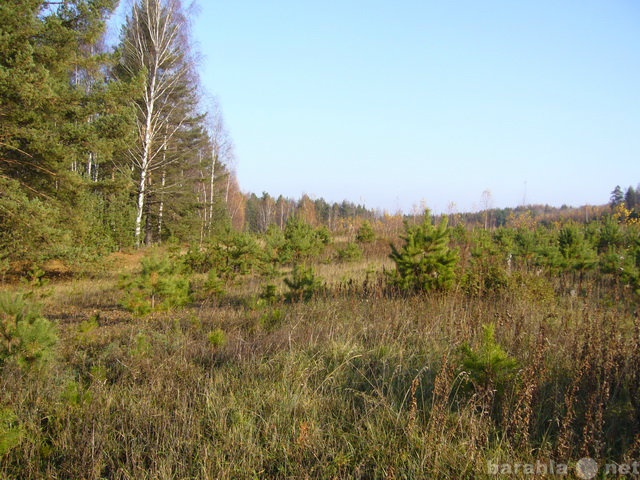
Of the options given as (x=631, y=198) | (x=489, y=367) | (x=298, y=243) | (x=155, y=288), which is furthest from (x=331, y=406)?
(x=631, y=198)

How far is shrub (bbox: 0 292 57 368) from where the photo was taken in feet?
9.92

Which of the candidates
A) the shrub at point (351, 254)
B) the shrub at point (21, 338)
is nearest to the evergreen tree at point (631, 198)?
the shrub at point (351, 254)

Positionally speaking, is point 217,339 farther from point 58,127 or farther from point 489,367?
point 58,127

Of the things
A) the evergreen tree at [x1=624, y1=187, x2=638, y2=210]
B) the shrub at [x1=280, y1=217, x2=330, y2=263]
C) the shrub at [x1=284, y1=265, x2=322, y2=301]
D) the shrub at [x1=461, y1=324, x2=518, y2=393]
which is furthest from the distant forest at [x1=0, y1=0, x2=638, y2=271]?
the evergreen tree at [x1=624, y1=187, x2=638, y2=210]

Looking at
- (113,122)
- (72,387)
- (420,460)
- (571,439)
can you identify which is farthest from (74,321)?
(571,439)

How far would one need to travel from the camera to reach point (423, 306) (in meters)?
5.00

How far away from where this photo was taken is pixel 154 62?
15008mm

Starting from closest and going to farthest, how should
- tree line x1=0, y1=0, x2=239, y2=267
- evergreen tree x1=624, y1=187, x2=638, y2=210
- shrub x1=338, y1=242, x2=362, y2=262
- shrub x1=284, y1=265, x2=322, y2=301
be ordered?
shrub x1=284, y1=265, x2=322, y2=301 < tree line x1=0, y1=0, x2=239, y2=267 < shrub x1=338, y1=242, x2=362, y2=262 < evergreen tree x1=624, y1=187, x2=638, y2=210

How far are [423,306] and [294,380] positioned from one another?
268 cm

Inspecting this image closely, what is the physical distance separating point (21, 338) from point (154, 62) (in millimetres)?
14824

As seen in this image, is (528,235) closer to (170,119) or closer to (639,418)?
(639,418)

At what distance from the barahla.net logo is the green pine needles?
387 cm

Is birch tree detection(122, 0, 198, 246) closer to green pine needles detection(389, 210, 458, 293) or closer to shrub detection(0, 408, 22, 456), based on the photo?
green pine needles detection(389, 210, 458, 293)

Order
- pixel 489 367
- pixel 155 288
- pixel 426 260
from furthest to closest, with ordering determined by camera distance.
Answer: pixel 155 288, pixel 426 260, pixel 489 367
